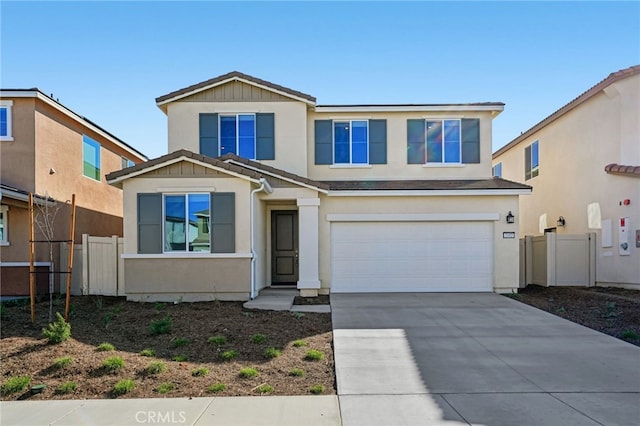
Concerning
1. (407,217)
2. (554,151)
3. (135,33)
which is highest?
(135,33)

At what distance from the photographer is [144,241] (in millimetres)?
11453

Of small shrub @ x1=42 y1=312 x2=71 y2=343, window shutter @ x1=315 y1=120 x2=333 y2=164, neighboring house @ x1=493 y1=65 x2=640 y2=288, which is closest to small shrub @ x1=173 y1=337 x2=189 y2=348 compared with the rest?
small shrub @ x1=42 y1=312 x2=71 y2=343

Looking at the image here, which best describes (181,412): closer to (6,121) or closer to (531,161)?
(6,121)

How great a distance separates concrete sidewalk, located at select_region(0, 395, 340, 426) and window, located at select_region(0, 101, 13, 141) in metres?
10.3

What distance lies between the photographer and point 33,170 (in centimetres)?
1315

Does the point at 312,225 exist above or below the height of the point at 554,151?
below

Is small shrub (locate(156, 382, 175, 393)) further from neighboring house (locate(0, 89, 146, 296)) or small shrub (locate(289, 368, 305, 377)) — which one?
neighboring house (locate(0, 89, 146, 296))

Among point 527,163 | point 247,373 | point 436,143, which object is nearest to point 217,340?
point 247,373

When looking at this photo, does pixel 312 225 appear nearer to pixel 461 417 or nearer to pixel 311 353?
pixel 311 353

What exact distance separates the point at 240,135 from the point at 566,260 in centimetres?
1157


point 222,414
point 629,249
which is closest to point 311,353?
point 222,414

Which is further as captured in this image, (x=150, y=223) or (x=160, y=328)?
(x=150, y=223)

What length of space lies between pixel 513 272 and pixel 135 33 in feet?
40.9

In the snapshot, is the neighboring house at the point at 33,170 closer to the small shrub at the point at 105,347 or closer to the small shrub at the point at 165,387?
the small shrub at the point at 105,347
